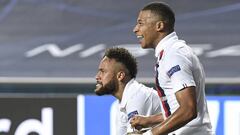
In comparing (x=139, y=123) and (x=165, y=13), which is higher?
(x=165, y=13)

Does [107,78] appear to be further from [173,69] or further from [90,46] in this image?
[90,46]

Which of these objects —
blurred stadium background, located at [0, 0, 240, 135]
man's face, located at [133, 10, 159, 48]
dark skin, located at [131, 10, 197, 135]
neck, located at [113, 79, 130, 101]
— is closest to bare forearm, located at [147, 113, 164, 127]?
dark skin, located at [131, 10, 197, 135]

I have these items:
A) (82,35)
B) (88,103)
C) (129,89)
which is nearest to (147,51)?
(82,35)

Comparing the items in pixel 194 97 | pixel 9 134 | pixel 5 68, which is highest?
pixel 5 68

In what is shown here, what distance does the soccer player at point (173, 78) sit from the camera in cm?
257

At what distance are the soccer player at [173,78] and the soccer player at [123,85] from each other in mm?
456

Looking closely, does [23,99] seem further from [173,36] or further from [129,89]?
[173,36]

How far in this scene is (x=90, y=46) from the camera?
6129 mm

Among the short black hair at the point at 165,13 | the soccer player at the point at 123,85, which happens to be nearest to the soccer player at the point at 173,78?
the short black hair at the point at 165,13

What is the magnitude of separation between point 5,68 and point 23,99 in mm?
913

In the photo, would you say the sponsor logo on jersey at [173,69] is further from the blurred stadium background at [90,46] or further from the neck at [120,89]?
the blurred stadium background at [90,46]

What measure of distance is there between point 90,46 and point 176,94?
3.57 meters

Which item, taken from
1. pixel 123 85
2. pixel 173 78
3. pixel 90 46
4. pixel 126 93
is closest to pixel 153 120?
pixel 173 78

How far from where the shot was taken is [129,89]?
3.43 m
